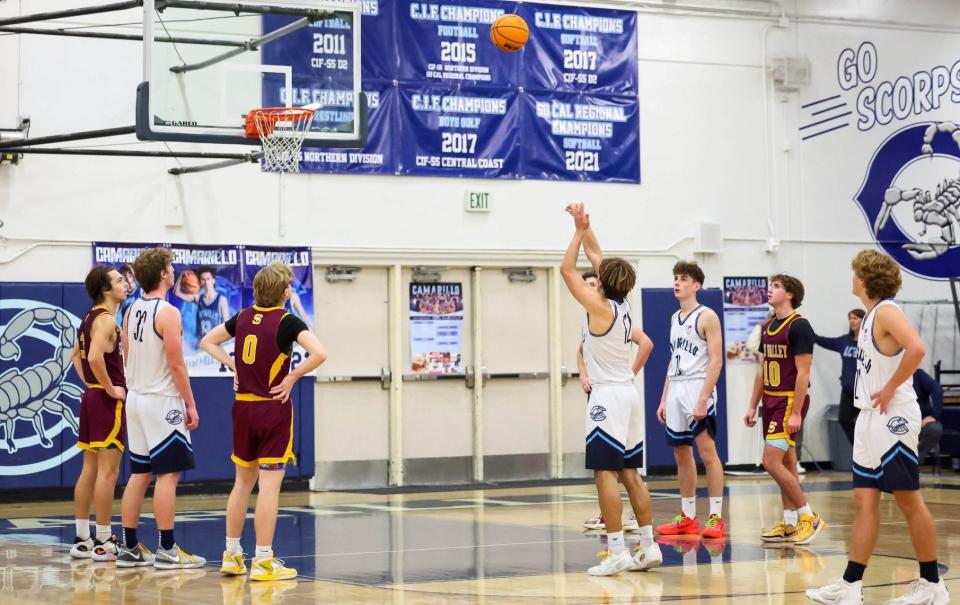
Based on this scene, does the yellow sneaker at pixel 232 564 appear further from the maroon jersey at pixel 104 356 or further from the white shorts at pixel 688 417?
the white shorts at pixel 688 417

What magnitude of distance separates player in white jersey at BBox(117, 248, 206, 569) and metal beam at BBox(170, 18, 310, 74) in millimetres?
3444

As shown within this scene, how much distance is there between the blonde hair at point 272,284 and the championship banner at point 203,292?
22.0 ft

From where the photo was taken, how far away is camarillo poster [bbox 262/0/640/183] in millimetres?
15625

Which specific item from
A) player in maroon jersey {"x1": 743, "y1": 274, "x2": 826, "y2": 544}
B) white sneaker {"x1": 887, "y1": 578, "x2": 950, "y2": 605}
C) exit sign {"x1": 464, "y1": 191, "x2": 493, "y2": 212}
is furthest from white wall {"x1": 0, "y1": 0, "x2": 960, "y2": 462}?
white sneaker {"x1": 887, "y1": 578, "x2": 950, "y2": 605}

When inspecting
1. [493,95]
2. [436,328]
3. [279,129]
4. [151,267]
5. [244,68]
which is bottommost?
[436,328]

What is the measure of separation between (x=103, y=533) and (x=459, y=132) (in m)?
8.28

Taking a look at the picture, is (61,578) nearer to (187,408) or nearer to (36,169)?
(187,408)

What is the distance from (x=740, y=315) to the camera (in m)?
17.3

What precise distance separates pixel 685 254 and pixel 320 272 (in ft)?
16.1

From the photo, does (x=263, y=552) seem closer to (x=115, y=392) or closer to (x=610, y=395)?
(x=115, y=392)

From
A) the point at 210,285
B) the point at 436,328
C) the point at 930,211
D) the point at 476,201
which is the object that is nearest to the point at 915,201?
the point at 930,211

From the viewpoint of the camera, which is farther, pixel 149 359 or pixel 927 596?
pixel 149 359

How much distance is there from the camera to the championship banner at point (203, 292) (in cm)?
1457

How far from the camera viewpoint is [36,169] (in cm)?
1401
